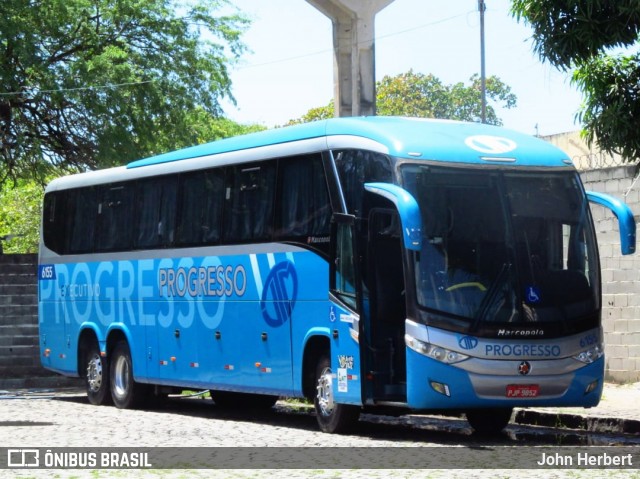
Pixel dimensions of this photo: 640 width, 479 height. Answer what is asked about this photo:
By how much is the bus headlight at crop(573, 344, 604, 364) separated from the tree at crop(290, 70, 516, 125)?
77850mm

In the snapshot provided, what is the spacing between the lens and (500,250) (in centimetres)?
1427

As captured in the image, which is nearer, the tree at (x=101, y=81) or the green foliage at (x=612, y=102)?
the green foliage at (x=612, y=102)

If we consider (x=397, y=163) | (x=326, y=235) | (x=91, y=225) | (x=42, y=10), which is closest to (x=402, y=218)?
(x=397, y=163)

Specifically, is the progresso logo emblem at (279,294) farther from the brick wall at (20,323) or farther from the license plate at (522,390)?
the brick wall at (20,323)

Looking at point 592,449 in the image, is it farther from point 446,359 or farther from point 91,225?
point 91,225

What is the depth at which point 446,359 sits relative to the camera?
45.6ft

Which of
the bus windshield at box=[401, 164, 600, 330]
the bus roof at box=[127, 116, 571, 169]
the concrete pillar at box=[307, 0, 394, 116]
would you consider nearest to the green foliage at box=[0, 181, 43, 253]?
the concrete pillar at box=[307, 0, 394, 116]

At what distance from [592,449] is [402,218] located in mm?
2935

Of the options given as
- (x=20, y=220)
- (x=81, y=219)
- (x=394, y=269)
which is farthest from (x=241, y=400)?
(x=20, y=220)

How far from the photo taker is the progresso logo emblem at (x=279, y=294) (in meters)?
16.3

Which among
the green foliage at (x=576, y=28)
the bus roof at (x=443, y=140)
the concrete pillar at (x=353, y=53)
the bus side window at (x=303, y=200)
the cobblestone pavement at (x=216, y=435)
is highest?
the concrete pillar at (x=353, y=53)

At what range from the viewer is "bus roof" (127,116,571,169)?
1455cm

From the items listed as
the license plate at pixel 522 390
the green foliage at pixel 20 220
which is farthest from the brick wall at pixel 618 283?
the green foliage at pixel 20 220

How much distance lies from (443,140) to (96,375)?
9.04m
